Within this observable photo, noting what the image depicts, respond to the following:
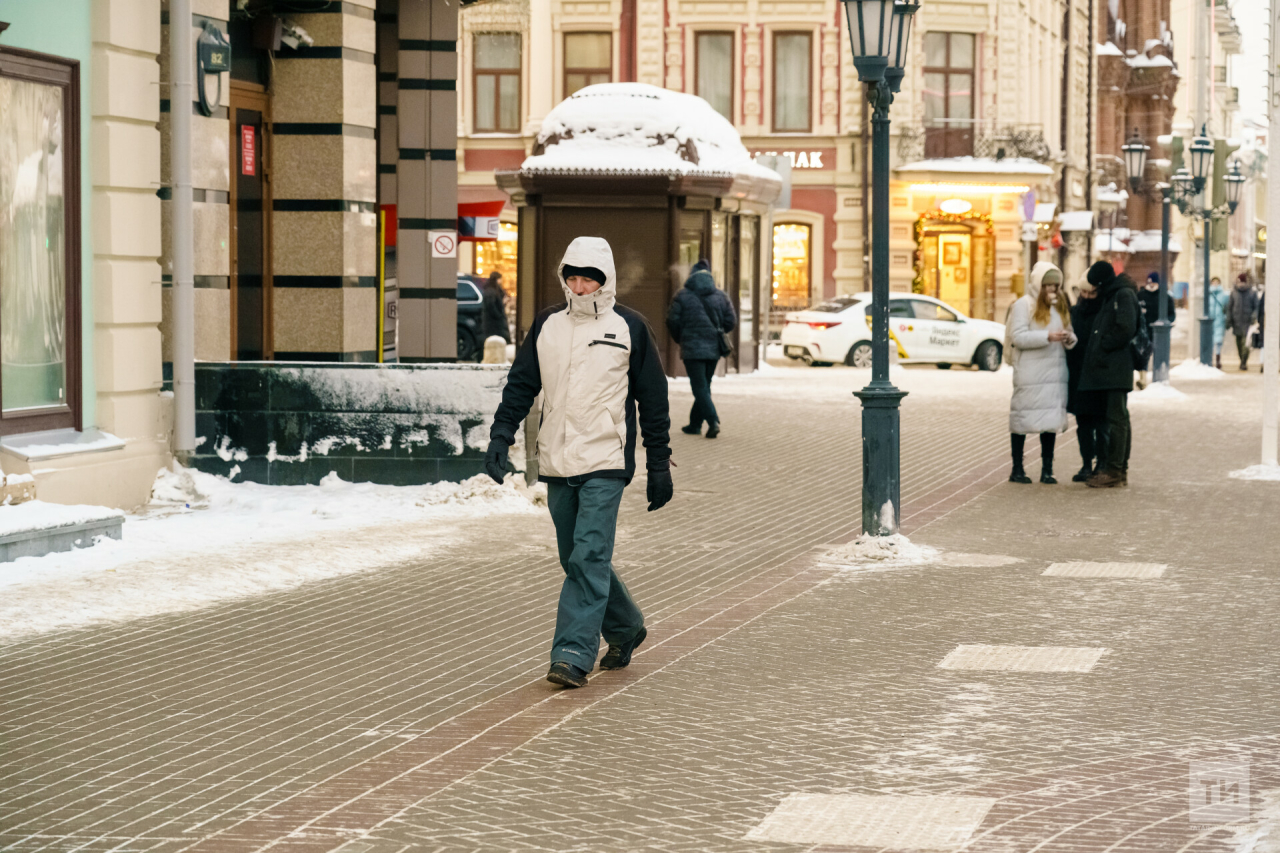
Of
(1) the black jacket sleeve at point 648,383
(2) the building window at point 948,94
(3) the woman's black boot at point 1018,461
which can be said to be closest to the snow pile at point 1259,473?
(3) the woman's black boot at point 1018,461

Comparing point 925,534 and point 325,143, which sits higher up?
point 325,143

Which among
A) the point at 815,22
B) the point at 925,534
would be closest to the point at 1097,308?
the point at 925,534

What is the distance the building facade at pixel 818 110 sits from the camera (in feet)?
142

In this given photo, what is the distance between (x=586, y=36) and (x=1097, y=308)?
30.1 m

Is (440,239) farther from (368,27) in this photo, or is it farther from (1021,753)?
(1021,753)

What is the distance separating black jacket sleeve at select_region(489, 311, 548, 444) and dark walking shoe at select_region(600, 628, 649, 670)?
93 centimetres

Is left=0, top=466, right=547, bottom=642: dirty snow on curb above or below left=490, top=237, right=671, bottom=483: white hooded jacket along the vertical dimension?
below

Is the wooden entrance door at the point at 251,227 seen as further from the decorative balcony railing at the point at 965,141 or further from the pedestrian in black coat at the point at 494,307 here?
the decorative balcony railing at the point at 965,141

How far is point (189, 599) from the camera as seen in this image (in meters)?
9.41

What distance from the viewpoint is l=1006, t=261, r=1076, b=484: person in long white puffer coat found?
14.9m

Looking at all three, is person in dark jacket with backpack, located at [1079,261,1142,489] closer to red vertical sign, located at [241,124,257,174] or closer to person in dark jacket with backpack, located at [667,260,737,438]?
person in dark jacket with backpack, located at [667,260,737,438]

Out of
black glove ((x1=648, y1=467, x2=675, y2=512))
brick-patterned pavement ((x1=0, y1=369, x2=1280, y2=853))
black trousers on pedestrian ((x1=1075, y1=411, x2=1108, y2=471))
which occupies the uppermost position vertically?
black glove ((x1=648, y1=467, x2=675, y2=512))

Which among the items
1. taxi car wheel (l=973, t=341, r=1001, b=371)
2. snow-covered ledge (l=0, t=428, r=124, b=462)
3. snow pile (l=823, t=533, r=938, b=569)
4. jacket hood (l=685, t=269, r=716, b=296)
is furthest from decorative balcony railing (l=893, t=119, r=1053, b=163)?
snow pile (l=823, t=533, r=938, b=569)

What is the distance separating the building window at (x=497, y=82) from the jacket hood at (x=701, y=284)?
2549 cm
